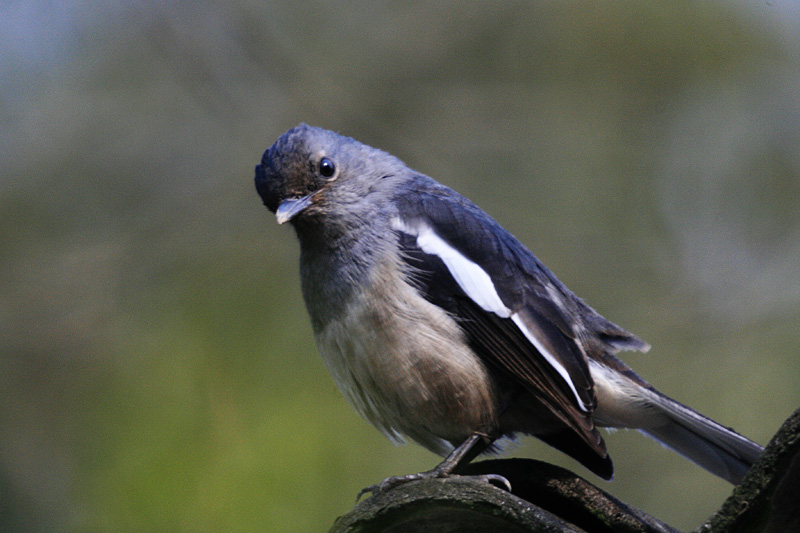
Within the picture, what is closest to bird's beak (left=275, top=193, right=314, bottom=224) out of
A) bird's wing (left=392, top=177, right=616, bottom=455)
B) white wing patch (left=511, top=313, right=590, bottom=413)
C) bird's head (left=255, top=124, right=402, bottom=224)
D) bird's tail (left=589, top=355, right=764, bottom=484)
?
bird's head (left=255, top=124, right=402, bottom=224)

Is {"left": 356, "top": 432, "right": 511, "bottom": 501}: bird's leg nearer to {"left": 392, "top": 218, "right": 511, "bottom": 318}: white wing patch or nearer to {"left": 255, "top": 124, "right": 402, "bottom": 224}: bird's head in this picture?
{"left": 392, "top": 218, "right": 511, "bottom": 318}: white wing patch

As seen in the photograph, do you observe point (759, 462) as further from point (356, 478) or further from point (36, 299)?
point (36, 299)

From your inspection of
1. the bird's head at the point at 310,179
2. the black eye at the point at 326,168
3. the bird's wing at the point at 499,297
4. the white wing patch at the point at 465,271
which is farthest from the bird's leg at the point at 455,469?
the black eye at the point at 326,168

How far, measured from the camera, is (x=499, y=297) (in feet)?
10.1

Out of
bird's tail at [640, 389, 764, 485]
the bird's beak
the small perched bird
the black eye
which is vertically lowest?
bird's tail at [640, 389, 764, 485]

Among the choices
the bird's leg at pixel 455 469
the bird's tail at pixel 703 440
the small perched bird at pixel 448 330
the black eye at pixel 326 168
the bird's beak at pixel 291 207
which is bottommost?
the bird's tail at pixel 703 440

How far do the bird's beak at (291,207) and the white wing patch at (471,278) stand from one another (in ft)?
1.24

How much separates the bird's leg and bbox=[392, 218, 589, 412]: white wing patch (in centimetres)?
40

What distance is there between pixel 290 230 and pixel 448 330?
1972 mm

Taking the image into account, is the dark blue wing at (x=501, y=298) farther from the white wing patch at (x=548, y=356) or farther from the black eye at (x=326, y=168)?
the black eye at (x=326, y=168)

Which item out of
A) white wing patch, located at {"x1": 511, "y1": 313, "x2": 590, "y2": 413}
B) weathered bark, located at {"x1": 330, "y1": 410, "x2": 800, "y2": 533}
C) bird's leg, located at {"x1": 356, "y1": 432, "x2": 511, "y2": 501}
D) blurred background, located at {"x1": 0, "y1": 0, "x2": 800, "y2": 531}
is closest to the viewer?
weathered bark, located at {"x1": 330, "y1": 410, "x2": 800, "y2": 533}

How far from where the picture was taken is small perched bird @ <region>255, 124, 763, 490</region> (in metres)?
2.93

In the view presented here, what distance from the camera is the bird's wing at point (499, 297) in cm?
291

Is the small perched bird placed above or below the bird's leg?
above
